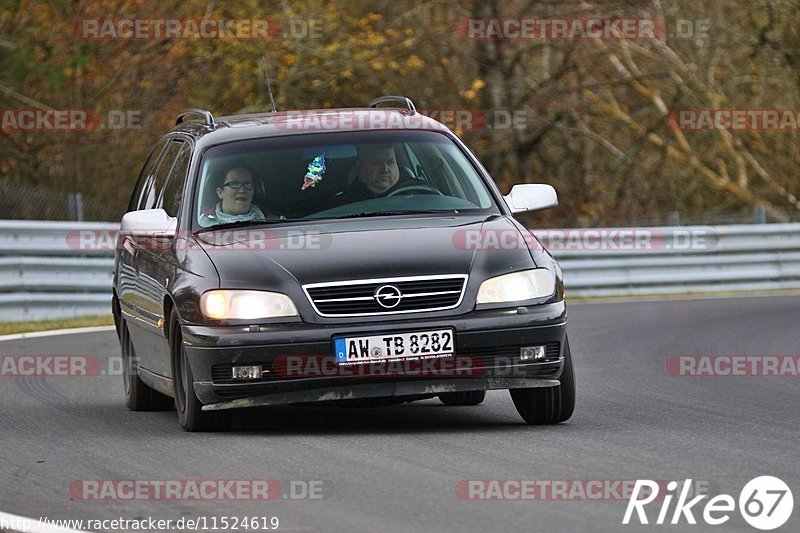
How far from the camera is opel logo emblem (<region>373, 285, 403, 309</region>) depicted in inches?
326

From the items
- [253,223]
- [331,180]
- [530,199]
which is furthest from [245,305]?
[530,199]

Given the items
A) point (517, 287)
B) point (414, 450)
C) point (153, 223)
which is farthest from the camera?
point (153, 223)

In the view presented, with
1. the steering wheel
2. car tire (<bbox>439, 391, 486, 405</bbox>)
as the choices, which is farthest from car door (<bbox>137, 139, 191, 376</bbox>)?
car tire (<bbox>439, 391, 486, 405</bbox>)

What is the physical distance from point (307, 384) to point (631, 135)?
22.1 metres

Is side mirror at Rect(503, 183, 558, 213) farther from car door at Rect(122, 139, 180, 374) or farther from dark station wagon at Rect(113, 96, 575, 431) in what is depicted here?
car door at Rect(122, 139, 180, 374)

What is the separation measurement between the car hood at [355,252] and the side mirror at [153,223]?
41 centimetres

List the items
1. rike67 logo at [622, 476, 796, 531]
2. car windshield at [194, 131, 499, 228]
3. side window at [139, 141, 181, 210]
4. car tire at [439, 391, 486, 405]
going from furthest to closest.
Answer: side window at [139, 141, 181, 210] → car tire at [439, 391, 486, 405] → car windshield at [194, 131, 499, 228] → rike67 logo at [622, 476, 796, 531]

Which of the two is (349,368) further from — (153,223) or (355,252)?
(153,223)

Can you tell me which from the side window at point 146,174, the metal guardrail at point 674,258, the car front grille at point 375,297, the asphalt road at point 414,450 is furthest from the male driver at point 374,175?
the metal guardrail at point 674,258

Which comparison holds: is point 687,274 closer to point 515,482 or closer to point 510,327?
point 510,327

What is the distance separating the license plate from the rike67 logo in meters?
1.77

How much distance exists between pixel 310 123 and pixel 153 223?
1.16m

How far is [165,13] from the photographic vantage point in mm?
26359

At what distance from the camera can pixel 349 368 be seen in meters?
8.22
